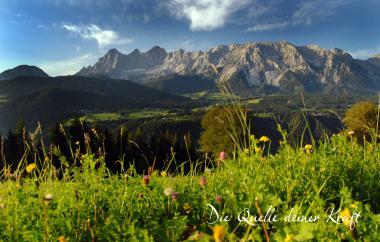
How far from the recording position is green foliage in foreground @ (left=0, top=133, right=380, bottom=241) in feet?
10.5

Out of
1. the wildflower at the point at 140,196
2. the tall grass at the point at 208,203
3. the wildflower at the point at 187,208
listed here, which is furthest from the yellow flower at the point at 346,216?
the wildflower at the point at 140,196

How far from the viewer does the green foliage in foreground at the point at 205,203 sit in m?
3.21

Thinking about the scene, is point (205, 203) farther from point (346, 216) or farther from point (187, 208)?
point (346, 216)

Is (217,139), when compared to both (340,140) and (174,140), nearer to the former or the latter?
(174,140)

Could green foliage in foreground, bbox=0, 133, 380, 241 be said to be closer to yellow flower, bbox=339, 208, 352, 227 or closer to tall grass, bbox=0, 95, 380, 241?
tall grass, bbox=0, 95, 380, 241

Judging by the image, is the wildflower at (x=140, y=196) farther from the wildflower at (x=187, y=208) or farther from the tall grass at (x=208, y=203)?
the wildflower at (x=187, y=208)

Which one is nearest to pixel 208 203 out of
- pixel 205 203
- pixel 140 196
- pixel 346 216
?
pixel 205 203

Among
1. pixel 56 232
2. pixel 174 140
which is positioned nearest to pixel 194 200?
pixel 56 232

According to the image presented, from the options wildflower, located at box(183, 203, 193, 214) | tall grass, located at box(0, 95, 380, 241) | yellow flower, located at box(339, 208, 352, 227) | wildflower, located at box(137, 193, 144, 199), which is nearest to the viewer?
yellow flower, located at box(339, 208, 352, 227)

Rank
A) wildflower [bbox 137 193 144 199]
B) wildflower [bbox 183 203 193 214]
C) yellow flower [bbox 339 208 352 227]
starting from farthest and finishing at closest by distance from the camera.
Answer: wildflower [bbox 137 193 144 199] < wildflower [bbox 183 203 193 214] < yellow flower [bbox 339 208 352 227]

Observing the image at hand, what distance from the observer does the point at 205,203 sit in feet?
13.2

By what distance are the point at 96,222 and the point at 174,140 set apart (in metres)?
79.7

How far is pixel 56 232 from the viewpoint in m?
3.55

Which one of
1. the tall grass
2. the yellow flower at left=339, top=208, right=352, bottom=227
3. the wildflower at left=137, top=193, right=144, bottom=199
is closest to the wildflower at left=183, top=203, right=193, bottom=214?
the tall grass
